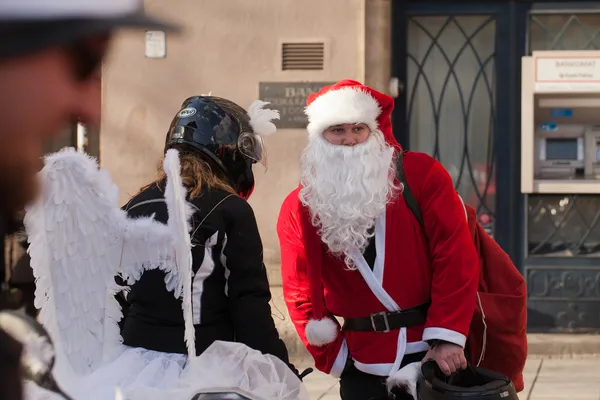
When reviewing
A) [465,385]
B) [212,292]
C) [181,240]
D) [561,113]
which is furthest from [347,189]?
[561,113]

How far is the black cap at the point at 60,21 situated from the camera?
3.03ft

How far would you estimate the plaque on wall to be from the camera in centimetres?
800

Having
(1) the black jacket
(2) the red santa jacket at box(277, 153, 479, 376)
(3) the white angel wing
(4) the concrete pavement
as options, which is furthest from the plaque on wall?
(3) the white angel wing

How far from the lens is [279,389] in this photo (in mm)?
2561

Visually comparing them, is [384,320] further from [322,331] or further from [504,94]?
[504,94]

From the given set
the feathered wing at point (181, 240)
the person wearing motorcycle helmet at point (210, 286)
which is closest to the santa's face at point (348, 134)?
the person wearing motorcycle helmet at point (210, 286)

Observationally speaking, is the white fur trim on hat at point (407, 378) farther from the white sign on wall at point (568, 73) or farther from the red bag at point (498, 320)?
the white sign on wall at point (568, 73)

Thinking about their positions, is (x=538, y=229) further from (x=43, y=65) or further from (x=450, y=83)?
(x=43, y=65)

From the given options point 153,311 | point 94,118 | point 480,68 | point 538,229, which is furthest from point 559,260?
point 94,118

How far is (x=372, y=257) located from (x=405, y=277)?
0.49 feet

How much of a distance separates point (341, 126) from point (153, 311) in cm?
121

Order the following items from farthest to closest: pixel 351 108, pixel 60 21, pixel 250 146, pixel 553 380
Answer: pixel 553 380, pixel 351 108, pixel 250 146, pixel 60 21

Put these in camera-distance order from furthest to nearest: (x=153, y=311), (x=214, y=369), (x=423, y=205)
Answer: (x=423, y=205) → (x=153, y=311) → (x=214, y=369)

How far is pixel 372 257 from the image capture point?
3418 millimetres
